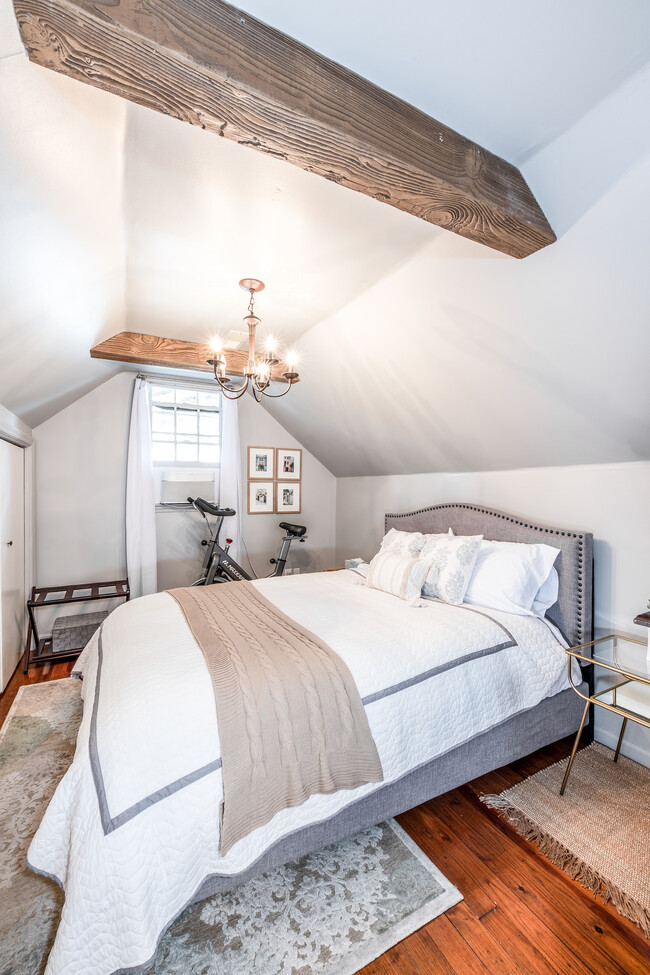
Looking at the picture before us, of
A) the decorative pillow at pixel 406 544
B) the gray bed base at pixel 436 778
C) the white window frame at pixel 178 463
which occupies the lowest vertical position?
the gray bed base at pixel 436 778

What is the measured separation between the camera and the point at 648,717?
1.69 m

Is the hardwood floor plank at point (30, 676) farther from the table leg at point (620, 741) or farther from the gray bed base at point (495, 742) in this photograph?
the table leg at point (620, 741)

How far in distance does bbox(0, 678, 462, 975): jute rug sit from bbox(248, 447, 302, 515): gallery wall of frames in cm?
313

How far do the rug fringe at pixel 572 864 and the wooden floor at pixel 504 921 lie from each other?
30 mm

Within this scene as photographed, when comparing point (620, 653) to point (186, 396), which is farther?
point (186, 396)

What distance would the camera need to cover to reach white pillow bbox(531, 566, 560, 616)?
2354 mm

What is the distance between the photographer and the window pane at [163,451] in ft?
13.6

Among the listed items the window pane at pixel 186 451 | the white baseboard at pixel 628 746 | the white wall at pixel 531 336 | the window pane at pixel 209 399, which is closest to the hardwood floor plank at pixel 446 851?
the white baseboard at pixel 628 746

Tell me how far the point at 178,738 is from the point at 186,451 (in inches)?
132

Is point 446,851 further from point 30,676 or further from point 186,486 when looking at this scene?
point 186,486

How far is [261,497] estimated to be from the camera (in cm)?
462

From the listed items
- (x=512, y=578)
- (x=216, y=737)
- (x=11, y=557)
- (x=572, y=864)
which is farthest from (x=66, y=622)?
(x=572, y=864)


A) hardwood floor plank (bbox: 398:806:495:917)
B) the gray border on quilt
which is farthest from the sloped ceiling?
hardwood floor plank (bbox: 398:806:495:917)

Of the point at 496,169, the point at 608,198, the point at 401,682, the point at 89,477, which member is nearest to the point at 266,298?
the point at 496,169
